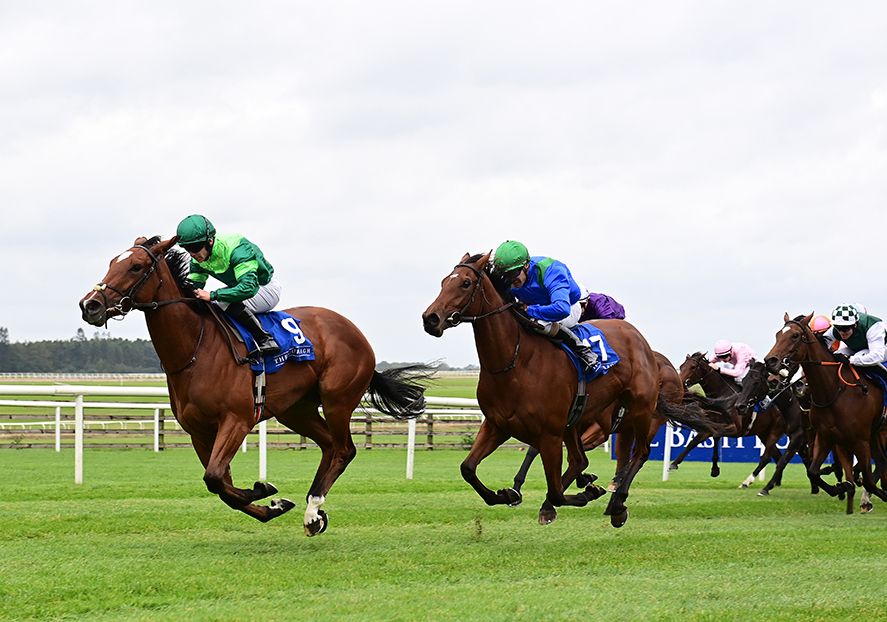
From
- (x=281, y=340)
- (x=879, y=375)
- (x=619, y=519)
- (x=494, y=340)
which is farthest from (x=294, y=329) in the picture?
(x=879, y=375)

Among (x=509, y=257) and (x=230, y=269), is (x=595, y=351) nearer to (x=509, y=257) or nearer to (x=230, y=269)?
(x=509, y=257)

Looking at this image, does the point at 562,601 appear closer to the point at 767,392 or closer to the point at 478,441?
the point at 478,441

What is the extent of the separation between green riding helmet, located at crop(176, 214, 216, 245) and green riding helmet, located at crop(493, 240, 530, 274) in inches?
70.5

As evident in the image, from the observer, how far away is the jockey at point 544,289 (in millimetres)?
7160

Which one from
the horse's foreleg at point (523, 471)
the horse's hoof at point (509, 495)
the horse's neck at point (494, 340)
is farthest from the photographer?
the horse's foreleg at point (523, 471)

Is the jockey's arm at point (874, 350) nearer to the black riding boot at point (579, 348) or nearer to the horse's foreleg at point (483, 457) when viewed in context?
the black riding boot at point (579, 348)

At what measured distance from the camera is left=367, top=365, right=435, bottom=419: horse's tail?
329 inches

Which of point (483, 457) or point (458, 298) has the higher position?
point (458, 298)

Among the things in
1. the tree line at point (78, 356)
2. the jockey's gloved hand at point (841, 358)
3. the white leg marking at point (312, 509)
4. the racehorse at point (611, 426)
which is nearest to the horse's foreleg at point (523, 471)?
the racehorse at point (611, 426)

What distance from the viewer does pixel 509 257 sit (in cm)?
717

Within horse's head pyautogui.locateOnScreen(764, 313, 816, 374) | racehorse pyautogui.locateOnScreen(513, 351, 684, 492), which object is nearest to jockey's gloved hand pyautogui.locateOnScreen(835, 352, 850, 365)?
horse's head pyautogui.locateOnScreen(764, 313, 816, 374)

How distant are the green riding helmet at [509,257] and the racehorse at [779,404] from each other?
4.35 metres

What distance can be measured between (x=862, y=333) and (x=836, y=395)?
1.96ft

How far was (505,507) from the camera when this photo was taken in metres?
9.19
